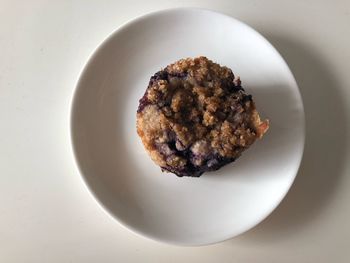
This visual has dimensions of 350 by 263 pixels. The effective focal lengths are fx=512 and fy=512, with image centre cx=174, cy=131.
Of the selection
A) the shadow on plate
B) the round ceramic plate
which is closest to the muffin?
the round ceramic plate

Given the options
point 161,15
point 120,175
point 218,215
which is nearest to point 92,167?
point 120,175

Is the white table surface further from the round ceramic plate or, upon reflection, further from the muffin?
the muffin

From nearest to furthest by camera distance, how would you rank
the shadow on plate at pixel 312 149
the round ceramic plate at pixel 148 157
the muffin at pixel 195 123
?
the muffin at pixel 195 123, the round ceramic plate at pixel 148 157, the shadow on plate at pixel 312 149

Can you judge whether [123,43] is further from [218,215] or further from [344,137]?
[344,137]

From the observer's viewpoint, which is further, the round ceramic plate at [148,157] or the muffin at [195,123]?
the round ceramic plate at [148,157]

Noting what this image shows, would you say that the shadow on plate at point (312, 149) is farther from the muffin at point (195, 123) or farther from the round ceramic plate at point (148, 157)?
the muffin at point (195, 123)

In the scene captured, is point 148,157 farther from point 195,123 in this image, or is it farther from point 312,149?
point 312,149

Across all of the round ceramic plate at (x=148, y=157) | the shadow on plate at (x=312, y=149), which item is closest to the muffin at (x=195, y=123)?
the round ceramic plate at (x=148, y=157)
